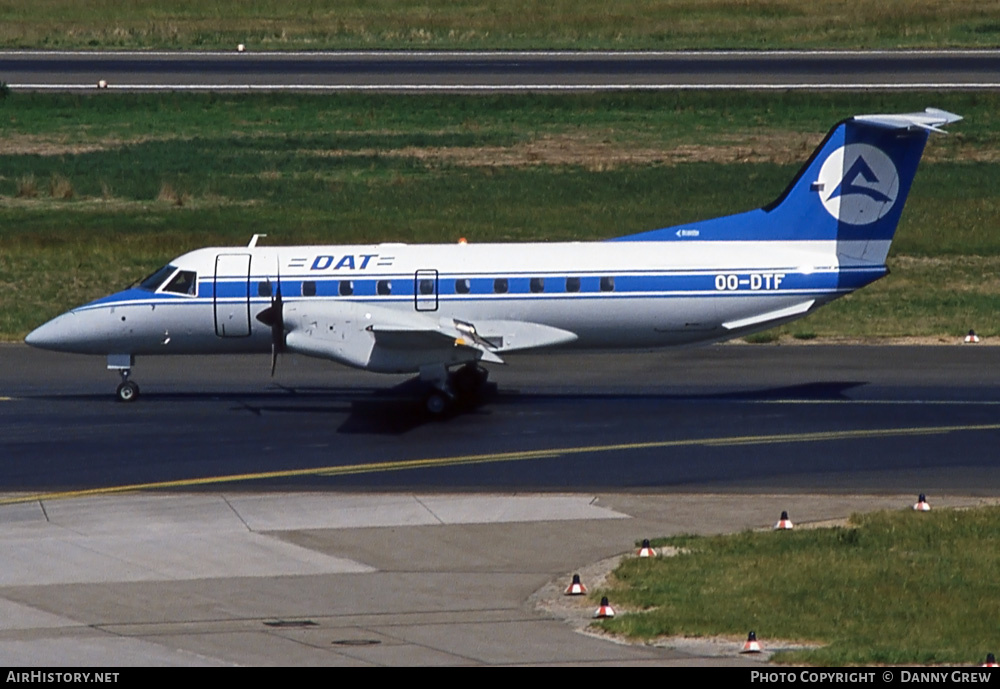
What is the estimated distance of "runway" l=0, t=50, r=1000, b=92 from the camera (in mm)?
69312

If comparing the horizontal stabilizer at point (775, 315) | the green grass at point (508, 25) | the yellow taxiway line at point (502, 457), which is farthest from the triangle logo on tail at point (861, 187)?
the green grass at point (508, 25)

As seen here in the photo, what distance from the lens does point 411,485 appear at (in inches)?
934

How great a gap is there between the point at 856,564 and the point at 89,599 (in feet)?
30.3

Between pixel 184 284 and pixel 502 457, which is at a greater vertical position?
pixel 184 284

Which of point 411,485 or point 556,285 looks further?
point 556,285

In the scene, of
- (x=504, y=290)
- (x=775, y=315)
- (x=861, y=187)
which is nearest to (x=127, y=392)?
(x=504, y=290)

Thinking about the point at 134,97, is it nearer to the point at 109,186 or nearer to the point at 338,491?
the point at 109,186

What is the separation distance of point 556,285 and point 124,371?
8799 mm

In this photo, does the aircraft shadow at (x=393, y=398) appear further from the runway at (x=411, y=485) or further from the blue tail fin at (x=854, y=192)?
the blue tail fin at (x=854, y=192)

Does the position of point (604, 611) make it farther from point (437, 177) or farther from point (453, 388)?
point (437, 177)

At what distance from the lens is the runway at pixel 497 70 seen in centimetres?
Answer: 6931

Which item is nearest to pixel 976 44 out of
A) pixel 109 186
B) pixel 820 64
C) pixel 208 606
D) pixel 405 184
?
pixel 820 64

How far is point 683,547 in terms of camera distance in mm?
20031

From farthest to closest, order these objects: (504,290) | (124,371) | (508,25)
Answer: (508,25) < (124,371) < (504,290)
